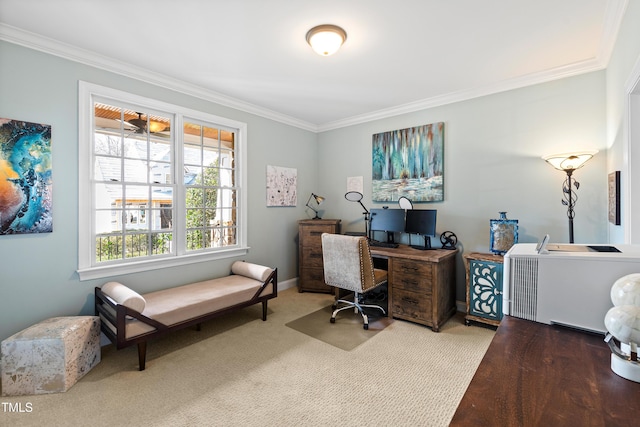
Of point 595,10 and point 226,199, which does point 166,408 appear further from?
point 595,10

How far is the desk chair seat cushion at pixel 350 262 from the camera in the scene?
2883 millimetres

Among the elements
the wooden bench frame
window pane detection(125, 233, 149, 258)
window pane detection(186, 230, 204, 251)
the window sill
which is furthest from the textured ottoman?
window pane detection(186, 230, 204, 251)

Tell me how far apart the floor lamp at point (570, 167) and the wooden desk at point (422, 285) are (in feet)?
3.63

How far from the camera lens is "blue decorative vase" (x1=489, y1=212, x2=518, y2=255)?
287 cm

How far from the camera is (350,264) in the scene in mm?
2945

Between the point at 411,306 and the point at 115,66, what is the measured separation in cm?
368

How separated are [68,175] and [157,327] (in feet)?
4.80

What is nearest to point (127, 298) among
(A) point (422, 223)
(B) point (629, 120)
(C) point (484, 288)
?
(A) point (422, 223)

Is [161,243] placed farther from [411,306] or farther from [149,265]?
[411,306]

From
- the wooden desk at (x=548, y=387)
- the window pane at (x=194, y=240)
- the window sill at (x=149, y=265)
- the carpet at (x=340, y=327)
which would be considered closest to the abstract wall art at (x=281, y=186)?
the window sill at (x=149, y=265)

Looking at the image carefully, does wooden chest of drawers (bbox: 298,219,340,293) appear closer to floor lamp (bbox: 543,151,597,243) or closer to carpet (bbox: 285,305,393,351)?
carpet (bbox: 285,305,393,351)

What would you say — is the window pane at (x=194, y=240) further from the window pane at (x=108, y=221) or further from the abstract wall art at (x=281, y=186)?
the abstract wall art at (x=281, y=186)

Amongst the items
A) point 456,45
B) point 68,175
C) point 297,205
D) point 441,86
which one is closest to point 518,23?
point 456,45

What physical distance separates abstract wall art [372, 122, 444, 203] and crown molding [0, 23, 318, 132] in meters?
1.71
